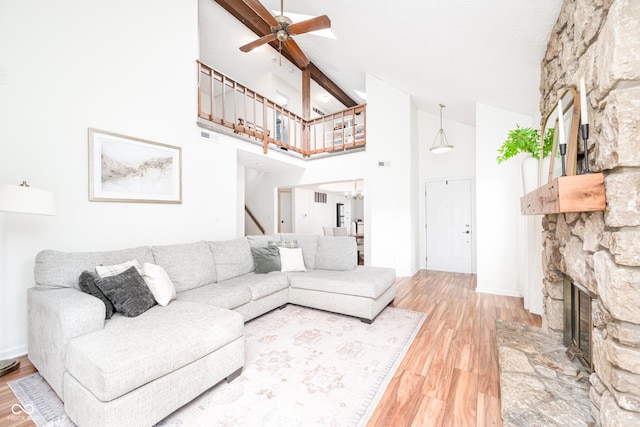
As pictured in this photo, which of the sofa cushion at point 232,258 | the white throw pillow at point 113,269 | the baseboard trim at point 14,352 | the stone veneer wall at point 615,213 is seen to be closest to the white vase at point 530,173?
the stone veneer wall at point 615,213

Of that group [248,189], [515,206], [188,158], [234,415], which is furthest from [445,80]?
[248,189]

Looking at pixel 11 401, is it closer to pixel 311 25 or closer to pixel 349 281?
pixel 349 281

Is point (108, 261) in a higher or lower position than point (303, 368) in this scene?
higher

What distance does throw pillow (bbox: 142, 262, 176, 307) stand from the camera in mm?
2166

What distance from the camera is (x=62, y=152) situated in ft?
8.52

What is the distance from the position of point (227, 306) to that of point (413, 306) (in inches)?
92.2

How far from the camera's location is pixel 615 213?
3.58 feet

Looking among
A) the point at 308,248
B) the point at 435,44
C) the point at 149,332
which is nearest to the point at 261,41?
the point at 435,44

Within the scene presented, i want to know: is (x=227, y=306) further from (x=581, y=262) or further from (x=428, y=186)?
(x=428, y=186)

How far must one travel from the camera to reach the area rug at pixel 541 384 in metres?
1.27

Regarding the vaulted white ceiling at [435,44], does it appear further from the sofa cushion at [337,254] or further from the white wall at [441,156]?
the sofa cushion at [337,254]

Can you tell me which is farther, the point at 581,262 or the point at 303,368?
the point at 303,368

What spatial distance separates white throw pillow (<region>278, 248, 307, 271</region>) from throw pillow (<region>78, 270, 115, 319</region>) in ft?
6.33

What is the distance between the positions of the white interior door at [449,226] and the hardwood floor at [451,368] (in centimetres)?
173
